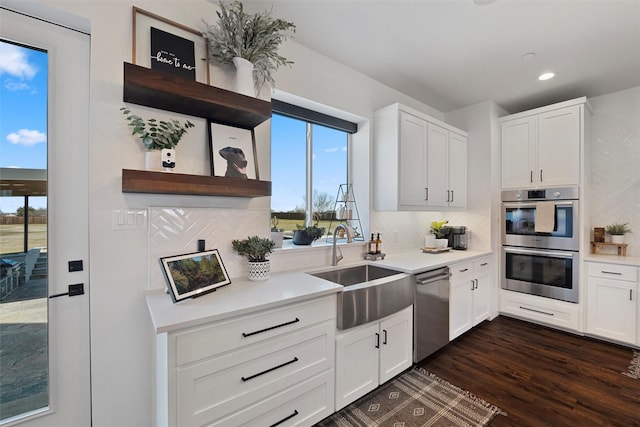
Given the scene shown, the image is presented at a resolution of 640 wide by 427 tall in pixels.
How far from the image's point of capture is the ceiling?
1.89 meters

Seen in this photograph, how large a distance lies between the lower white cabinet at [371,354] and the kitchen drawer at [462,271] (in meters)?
0.78

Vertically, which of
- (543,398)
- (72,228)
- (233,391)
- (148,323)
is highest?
(72,228)

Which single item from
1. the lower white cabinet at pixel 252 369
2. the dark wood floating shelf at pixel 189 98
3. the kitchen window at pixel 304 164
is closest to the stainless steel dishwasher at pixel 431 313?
the lower white cabinet at pixel 252 369

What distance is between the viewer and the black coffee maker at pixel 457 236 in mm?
3463

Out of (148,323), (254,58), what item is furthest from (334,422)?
(254,58)

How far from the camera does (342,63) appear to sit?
8.50ft

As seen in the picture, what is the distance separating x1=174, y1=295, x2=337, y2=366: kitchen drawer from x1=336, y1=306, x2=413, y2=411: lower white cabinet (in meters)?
0.30

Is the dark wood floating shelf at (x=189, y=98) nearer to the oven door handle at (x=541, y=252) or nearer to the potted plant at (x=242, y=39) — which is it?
the potted plant at (x=242, y=39)

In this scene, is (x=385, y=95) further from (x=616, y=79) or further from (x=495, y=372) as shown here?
(x=495, y=372)

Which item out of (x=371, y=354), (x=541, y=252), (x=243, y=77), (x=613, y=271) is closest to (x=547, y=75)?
(x=541, y=252)

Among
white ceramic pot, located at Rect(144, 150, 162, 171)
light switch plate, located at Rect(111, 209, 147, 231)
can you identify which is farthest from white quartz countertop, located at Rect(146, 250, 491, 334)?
white ceramic pot, located at Rect(144, 150, 162, 171)

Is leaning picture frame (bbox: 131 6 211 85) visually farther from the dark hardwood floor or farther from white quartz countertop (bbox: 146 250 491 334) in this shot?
the dark hardwood floor

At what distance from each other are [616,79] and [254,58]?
3.73 metres

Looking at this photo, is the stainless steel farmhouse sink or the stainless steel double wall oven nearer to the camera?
the stainless steel farmhouse sink
